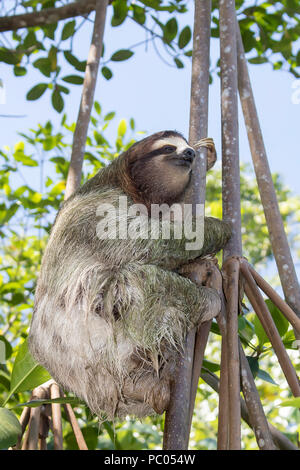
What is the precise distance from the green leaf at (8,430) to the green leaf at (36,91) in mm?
4138

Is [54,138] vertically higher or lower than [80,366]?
higher

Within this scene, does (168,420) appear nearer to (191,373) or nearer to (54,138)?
(191,373)

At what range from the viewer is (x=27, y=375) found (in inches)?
152

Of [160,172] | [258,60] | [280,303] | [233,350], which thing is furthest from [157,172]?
[258,60]

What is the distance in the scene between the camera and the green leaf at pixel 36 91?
6.12 metres

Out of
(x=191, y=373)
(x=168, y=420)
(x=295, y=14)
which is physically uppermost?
(x=295, y=14)

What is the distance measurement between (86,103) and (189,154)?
1739 mm

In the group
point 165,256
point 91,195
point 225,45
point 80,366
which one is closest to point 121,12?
point 225,45

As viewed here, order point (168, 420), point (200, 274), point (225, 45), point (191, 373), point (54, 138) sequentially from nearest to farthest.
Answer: point (168, 420) < point (191, 373) < point (200, 274) < point (225, 45) < point (54, 138)

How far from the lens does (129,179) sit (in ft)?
13.5
